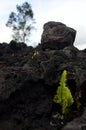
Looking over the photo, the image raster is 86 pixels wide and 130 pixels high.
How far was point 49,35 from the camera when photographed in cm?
1459

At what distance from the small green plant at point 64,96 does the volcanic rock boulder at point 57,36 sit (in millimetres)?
3702

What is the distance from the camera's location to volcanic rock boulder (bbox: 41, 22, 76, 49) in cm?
1446

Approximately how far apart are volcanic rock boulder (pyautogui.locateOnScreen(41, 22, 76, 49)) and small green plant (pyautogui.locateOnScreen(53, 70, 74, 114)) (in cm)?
370

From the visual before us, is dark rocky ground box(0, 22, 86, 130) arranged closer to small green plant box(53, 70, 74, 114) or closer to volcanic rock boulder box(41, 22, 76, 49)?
small green plant box(53, 70, 74, 114)

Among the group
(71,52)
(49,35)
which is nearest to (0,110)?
(71,52)

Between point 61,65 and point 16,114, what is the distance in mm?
2059

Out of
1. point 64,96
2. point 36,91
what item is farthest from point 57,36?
point 64,96

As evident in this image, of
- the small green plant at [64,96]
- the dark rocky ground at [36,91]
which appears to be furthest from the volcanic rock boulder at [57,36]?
the small green plant at [64,96]

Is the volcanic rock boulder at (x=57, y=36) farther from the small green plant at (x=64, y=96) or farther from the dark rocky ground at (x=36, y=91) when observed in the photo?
the small green plant at (x=64, y=96)

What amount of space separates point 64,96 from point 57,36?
409 centimetres

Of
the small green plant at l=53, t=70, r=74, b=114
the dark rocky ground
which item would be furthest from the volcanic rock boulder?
the small green plant at l=53, t=70, r=74, b=114

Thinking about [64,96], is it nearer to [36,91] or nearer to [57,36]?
[36,91]

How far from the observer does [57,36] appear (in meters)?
14.5

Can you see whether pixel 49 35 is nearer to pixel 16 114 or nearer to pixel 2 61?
pixel 2 61
